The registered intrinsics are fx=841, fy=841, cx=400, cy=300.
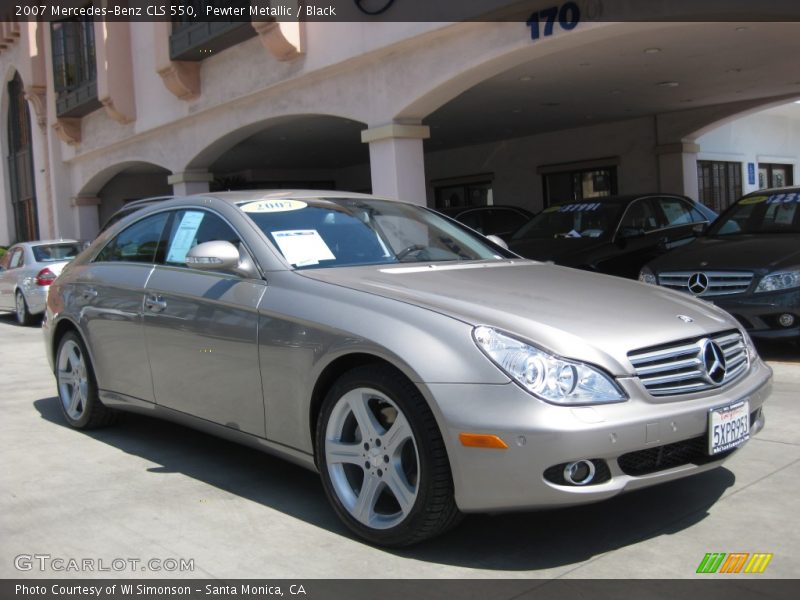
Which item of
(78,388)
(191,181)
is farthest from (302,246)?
(191,181)

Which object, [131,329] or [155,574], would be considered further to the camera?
[131,329]

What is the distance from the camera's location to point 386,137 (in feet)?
38.4

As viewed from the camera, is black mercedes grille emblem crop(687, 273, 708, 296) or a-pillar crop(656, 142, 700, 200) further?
a-pillar crop(656, 142, 700, 200)

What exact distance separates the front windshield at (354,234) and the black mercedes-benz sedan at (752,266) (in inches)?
129

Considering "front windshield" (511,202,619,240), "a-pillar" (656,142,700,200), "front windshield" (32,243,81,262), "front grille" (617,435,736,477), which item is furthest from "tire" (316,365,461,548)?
"a-pillar" (656,142,700,200)

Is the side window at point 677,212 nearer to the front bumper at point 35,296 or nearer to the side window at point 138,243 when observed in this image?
the side window at point 138,243

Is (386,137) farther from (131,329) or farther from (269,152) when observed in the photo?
(269,152)

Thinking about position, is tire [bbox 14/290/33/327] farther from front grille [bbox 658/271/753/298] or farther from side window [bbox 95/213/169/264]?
front grille [bbox 658/271/753/298]

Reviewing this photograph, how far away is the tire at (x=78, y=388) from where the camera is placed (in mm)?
5602

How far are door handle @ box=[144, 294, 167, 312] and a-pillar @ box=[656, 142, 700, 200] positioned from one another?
14.6 metres

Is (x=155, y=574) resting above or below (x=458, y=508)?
below

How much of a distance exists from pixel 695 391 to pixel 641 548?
684mm

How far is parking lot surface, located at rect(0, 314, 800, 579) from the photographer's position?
11.1ft

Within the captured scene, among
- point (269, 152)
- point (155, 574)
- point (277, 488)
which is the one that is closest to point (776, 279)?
point (277, 488)
